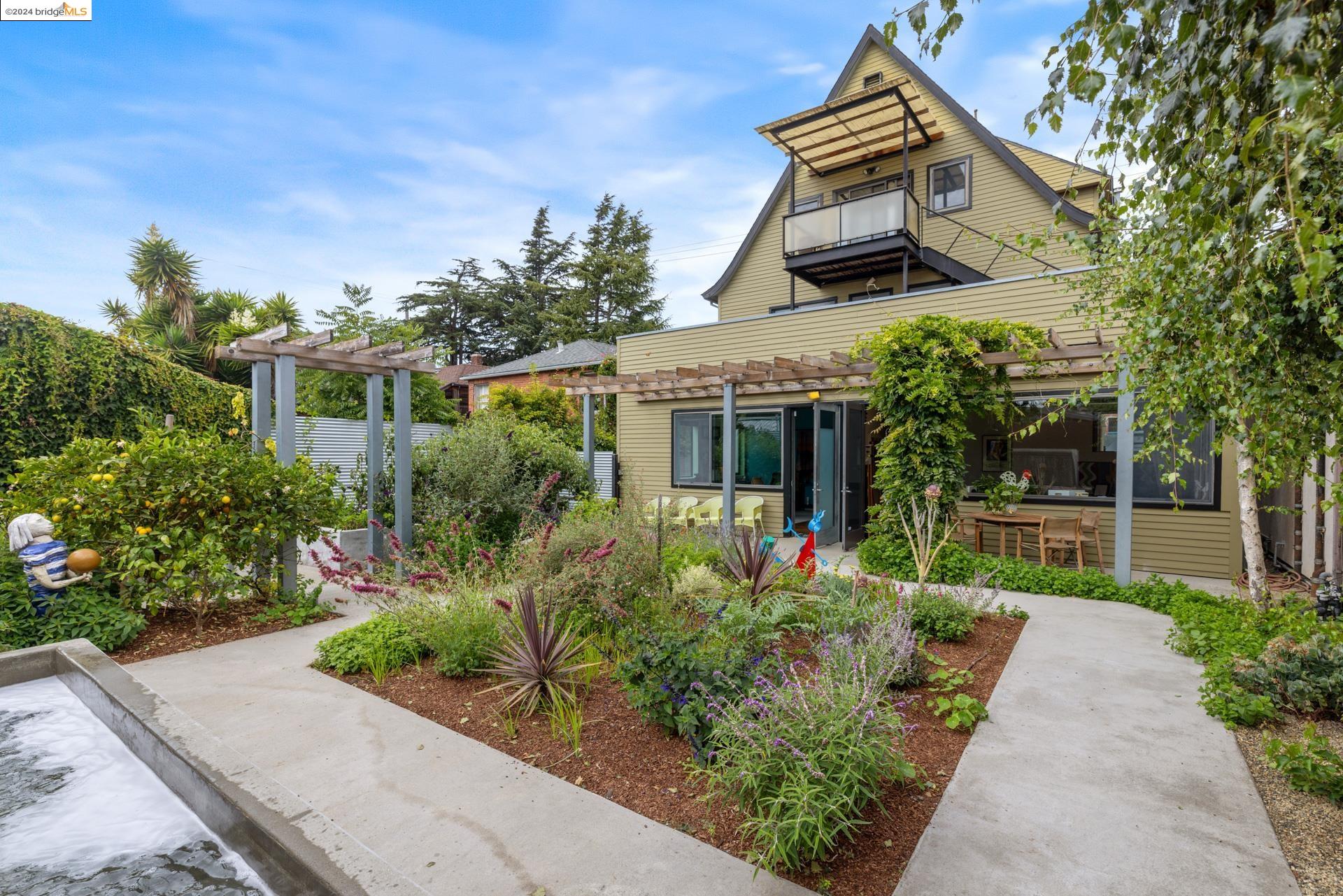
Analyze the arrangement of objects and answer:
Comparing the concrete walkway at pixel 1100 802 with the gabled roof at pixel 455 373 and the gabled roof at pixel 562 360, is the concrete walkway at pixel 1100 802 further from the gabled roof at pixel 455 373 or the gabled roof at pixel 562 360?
the gabled roof at pixel 455 373

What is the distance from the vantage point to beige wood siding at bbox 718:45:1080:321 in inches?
408

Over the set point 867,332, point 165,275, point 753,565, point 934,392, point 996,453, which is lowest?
point 753,565

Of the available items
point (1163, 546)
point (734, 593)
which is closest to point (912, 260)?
point (1163, 546)

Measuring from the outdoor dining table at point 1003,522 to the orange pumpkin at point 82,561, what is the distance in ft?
26.5

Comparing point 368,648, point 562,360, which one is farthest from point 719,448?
point 562,360

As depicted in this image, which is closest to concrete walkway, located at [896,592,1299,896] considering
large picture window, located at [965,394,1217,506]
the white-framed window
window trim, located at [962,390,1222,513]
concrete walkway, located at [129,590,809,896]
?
concrete walkway, located at [129,590,809,896]

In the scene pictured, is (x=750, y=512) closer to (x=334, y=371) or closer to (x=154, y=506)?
(x=334, y=371)

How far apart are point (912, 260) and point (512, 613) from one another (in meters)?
9.53

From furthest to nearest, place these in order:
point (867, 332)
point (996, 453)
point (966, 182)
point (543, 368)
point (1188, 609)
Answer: point (543, 368)
point (966, 182)
point (867, 332)
point (996, 453)
point (1188, 609)

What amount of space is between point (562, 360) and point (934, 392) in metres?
18.0

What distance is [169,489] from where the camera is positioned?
447 centimetres

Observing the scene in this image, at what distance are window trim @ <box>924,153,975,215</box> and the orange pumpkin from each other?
12.0m

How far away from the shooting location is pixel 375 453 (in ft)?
22.2

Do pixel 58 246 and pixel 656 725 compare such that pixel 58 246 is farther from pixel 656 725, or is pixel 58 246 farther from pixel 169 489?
pixel 656 725
